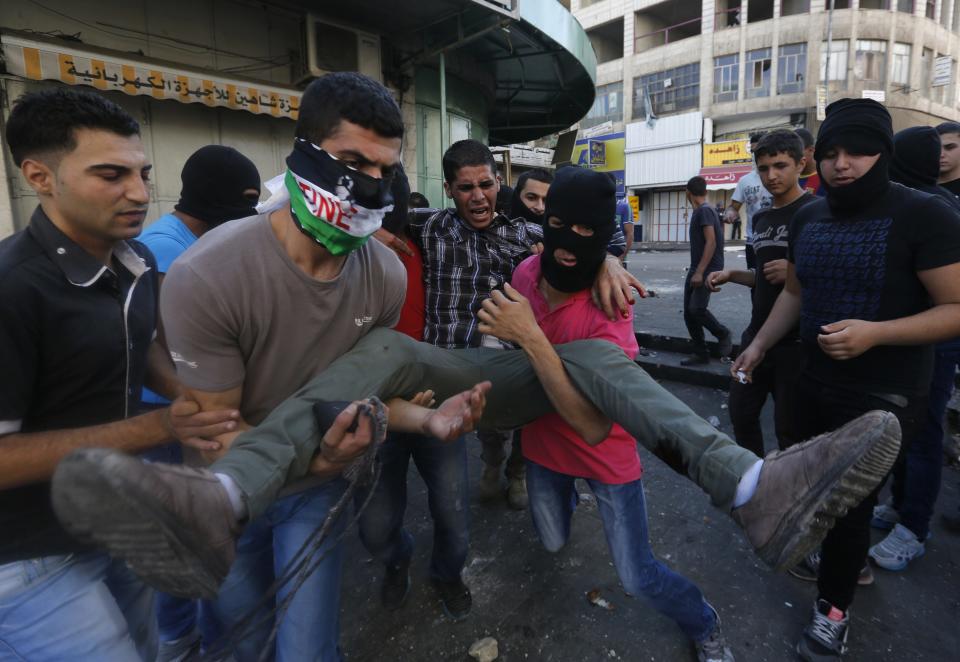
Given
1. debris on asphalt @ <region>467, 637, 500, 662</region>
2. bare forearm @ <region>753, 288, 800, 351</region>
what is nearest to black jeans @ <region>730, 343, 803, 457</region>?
bare forearm @ <region>753, 288, 800, 351</region>

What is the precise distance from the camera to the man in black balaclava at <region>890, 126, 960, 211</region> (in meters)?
2.41

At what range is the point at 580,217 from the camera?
78.2 inches

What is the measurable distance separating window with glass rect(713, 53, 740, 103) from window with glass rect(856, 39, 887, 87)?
4.97 m

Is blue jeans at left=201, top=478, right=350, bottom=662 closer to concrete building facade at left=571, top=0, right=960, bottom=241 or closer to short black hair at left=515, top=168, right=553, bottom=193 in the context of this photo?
short black hair at left=515, top=168, right=553, bottom=193

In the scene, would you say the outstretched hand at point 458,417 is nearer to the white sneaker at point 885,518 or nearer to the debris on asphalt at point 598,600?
the debris on asphalt at point 598,600

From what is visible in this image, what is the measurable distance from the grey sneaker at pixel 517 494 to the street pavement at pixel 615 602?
4.1 inches

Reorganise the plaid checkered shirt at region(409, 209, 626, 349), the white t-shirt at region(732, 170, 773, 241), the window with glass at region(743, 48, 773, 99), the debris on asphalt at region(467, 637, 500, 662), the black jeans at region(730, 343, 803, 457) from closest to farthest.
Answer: the debris on asphalt at region(467, 637, 500, 662)
the plaid checkered shirt at region(409, 209, 626, 349)
the black jeans at region(730, 343, 803, 457)
the white t-shirt at region(732, 170, 773, 241)
the window with glass at region(743, 48, 773, 99)

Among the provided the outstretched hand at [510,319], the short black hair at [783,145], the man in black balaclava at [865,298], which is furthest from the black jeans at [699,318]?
the outstretched hand at [510,319]

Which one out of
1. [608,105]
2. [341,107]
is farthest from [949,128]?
[608,105]

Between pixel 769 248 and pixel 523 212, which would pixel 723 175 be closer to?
pixel 769 248

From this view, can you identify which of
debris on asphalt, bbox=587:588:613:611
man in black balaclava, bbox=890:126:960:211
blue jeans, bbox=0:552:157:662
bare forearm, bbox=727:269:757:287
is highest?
man in black balaclava, bbox=890:126:960:211

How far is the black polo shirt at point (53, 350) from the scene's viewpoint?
1188 mm

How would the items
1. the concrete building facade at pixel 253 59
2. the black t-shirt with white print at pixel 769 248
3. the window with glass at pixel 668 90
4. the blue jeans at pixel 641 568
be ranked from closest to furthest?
the blue jeans at pixel 641 568
the black t-shirt with white print at pixel 769 248
the concrete building facade at pixel 253 59
the window with glass at pixel 668 90

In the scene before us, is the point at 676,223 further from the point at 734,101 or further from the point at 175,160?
the point at 175,160
